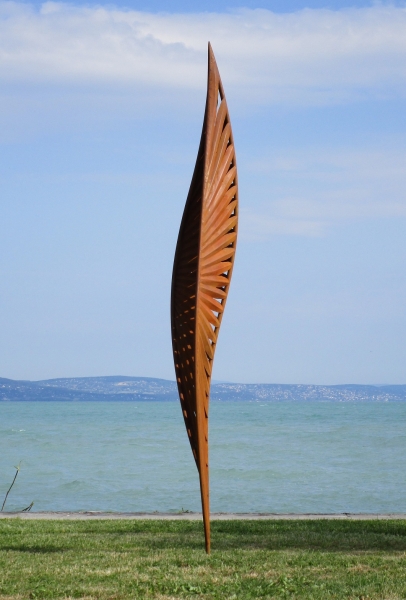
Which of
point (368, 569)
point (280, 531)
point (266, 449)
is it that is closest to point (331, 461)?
point (266, 449)

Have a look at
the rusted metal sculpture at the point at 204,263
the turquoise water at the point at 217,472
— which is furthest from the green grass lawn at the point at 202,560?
the turquoise water at the point at 217,472

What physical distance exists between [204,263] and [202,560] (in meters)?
2.51

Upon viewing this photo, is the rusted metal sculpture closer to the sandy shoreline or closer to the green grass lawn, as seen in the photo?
the green grass lawn

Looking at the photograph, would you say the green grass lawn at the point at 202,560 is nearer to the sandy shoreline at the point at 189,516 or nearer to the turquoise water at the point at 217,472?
the sandy shoreline at the point at 189,516

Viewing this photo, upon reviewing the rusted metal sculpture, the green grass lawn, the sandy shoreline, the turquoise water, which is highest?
the rusted metal sculpture

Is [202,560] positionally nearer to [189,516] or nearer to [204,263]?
[204,263]

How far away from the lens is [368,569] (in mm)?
6148

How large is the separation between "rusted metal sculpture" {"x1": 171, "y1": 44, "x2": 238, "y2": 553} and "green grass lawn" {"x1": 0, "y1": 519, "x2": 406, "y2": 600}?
2.05 ft

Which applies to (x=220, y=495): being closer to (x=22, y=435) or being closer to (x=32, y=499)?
(x=32, y=499)

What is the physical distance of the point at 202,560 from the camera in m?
6.50

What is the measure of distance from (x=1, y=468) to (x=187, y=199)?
17.8 metres

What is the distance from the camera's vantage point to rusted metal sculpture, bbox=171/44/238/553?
662cm

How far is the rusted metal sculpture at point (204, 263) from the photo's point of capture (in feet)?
21.7

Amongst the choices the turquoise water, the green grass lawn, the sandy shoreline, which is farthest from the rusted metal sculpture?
the turquoise water
